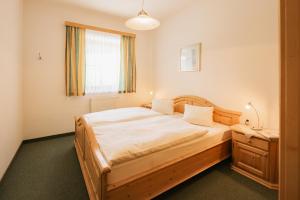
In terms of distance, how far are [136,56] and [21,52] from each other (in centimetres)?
262

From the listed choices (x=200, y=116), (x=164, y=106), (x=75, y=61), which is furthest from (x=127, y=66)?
(x=200, y=116)

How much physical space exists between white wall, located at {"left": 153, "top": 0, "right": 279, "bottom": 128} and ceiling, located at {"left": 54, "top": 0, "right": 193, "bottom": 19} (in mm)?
270

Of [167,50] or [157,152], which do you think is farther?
[167,50]

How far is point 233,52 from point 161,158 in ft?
7.30

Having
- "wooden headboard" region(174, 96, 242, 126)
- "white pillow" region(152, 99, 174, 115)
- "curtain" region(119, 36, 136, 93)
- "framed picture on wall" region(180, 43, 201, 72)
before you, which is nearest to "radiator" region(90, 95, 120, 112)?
"curtain" region(119, 36, 136, 93)

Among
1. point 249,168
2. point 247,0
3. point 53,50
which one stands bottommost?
point 249,168

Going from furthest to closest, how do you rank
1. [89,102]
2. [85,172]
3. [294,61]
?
[89,102] < [85,172] < [294,61]

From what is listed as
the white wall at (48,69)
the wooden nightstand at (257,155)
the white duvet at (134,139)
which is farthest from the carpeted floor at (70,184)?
the white wall at (48,69)

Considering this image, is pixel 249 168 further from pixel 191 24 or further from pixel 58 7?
pixel 58 7

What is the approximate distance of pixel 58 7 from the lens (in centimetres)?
341

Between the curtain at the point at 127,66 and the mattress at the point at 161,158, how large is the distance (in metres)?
2.63

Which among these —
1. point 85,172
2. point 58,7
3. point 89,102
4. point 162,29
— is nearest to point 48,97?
point 89,102

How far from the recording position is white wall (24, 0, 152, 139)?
321 cm

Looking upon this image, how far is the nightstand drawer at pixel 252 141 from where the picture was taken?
199cm
